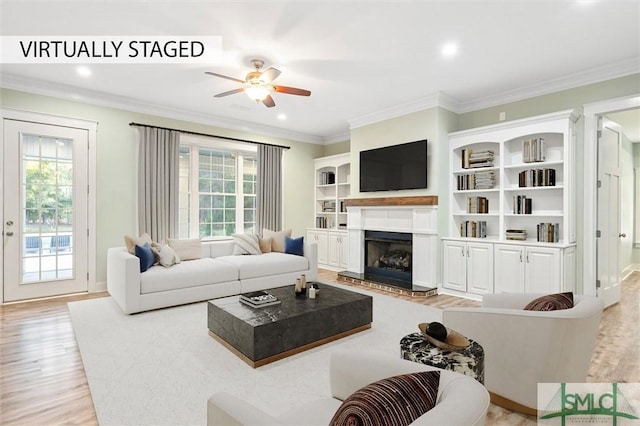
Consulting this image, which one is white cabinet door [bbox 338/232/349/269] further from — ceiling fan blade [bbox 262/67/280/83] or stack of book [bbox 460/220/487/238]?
ceiling fan blade [bbox 262/67/280/83]

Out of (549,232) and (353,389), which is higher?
(549,232)

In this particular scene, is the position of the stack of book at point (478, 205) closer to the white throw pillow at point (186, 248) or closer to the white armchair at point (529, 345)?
the white armchair at point (529, 345)

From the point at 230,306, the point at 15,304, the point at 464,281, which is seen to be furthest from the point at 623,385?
the point at 15,304

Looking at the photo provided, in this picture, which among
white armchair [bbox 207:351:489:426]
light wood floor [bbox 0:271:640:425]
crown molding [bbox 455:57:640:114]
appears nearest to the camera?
white armchair [bbox 207:351:489:426]

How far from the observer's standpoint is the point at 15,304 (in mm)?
4320

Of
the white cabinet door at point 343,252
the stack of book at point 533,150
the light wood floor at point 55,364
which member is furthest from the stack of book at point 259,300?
the stack of book at point 533,150

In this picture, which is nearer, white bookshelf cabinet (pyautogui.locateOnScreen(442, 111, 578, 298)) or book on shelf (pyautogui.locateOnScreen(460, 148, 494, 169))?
white bookshelf cabinet (pyautogui.locateOnScreen(442, 111, 578, 298))

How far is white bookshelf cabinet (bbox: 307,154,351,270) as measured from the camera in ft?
22.7

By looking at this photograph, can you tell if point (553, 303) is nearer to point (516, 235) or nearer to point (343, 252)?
point (516, 235)

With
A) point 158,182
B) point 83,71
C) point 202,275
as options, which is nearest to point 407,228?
point 202,275

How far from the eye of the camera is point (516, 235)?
4.52 metres

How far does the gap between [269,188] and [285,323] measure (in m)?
4.26

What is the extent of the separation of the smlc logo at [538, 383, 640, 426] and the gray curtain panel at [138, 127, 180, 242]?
5.14 meters

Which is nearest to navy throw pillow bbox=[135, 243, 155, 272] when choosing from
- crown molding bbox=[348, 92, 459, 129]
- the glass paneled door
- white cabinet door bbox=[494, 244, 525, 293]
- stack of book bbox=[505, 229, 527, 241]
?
the glass paneled door
